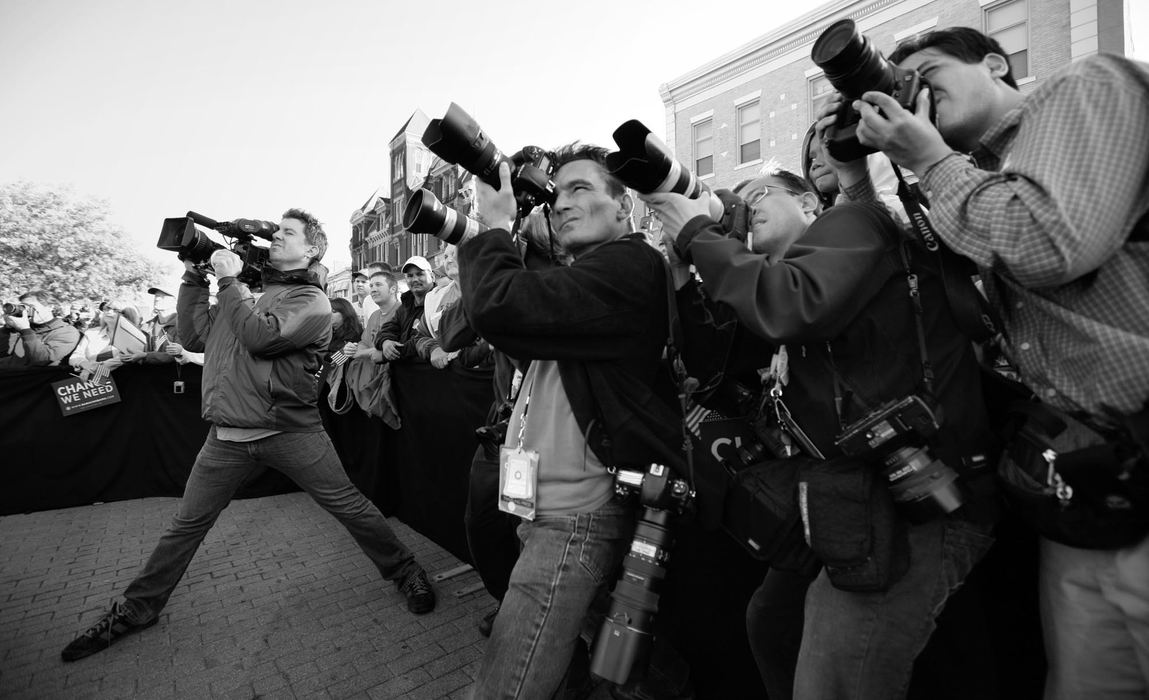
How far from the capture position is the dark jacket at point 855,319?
4.17ft

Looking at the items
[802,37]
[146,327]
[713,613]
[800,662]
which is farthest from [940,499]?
[802,37]

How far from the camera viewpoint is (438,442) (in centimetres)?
418

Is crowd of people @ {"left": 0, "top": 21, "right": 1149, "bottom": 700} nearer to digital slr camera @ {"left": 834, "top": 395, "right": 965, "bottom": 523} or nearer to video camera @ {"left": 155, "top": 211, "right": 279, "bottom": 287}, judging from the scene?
digital slr camera @ {"left": 834, "top": 395, "right": 965, "bottom": 523}

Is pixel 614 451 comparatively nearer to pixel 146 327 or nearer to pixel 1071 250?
pixel 1071 250

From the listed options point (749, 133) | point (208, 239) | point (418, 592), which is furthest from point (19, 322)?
point (749, 133)

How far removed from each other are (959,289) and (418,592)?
3.22 meters

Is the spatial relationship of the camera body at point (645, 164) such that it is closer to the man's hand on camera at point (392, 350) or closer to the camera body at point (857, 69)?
the camera body at point (857, 69)

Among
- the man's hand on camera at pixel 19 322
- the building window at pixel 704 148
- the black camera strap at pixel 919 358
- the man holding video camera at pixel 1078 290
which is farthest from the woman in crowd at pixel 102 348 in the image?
the building window at pixel 704 148

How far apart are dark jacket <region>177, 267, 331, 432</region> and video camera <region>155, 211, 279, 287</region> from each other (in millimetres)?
114

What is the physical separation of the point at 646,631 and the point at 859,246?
1.08 m

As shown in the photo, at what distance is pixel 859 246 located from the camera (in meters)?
1.30

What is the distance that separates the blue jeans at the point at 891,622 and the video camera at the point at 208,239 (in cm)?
364

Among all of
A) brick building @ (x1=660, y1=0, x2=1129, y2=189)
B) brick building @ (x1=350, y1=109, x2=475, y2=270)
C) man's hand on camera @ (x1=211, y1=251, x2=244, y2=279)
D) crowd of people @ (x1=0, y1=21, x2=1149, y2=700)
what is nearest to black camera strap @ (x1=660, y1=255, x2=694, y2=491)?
crowd of people @ (x1=0, y1=21, x2=1149, y2=700)

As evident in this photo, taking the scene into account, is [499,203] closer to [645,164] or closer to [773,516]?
[645,164]
